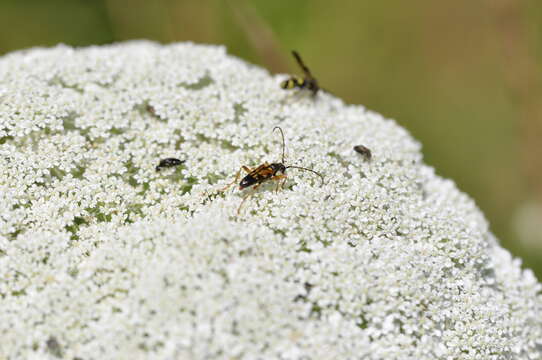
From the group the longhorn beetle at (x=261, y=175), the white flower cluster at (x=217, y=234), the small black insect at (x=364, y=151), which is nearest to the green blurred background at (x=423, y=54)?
the white flower cluster at (x=217, y=234)

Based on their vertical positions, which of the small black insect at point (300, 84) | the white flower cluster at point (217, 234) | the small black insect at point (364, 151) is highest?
the small black insect at point (300, 84)

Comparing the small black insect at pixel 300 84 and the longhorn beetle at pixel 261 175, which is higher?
the small black insect at pixel 300 84

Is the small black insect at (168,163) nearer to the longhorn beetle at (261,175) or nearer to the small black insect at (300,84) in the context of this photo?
the longhorn beetle at (261,175)

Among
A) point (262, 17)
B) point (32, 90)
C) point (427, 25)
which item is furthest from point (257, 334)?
point (427, 25)

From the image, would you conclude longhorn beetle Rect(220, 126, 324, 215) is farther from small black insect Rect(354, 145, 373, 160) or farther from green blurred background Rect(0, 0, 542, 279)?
green blurred background Rect(0, 0, 542, 279)

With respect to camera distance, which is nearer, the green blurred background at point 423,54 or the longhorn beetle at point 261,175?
the longhorn beetle at point 261,175

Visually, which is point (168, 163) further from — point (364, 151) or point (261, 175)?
point (364, 151)

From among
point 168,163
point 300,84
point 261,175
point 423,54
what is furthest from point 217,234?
Answer: point 423,54
